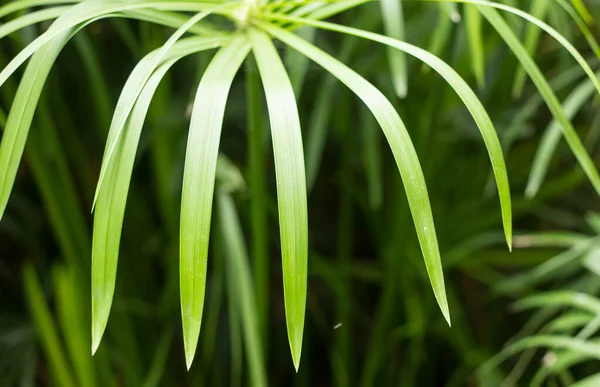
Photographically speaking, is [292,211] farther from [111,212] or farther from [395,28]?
[395,28]

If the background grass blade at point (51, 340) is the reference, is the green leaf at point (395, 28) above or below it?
above

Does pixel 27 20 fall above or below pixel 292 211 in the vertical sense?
above

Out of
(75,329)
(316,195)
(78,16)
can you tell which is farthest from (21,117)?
(316,195)

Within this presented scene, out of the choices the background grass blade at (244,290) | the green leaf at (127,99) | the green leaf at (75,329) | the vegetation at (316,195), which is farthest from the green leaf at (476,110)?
the green leaf at (75,329)

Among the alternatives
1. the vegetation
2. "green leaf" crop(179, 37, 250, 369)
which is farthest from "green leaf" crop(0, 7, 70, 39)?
"green leaf" crop(179, 37, 250, 369)

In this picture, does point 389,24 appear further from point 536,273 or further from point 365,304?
point 365,304

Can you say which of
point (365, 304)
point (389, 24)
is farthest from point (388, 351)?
point (389, 24)

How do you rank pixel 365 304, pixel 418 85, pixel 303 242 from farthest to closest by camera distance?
pixel 365 304 → pixel 418 85 → pixel 303 242

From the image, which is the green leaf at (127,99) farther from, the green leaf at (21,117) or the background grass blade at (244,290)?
the background grass blade at (244,290)
